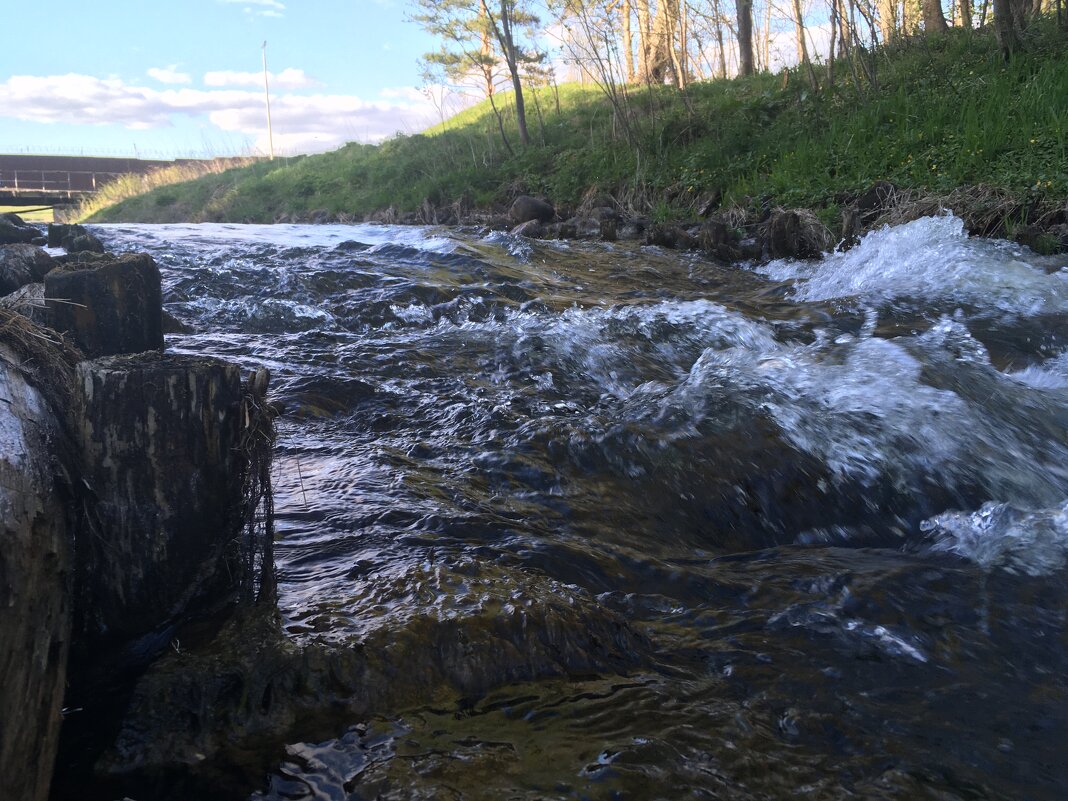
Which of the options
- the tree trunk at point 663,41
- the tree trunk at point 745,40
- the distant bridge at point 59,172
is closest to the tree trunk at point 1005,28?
the tree trunk at point 663,41

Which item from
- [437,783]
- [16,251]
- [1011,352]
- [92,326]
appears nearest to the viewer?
[437,783]

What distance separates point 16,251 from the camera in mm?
5184

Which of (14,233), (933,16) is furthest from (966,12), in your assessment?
(14,233)

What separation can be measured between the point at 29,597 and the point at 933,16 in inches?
585

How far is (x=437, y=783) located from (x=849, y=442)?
2.51 metres

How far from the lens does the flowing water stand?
69.5 inches

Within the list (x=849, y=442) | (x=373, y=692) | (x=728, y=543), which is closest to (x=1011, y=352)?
(x=849, y=442)

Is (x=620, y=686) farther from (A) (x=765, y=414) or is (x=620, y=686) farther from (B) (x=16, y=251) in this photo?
(B) (x=16, y=251)

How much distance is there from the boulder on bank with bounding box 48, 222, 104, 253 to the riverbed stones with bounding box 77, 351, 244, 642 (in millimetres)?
6542

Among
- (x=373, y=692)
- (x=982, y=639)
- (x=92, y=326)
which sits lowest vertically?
(x=982, y=639)

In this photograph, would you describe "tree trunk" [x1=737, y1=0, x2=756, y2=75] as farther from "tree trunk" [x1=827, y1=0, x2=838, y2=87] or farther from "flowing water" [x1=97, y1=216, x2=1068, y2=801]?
"flowing water" [x1=97, y1=216, x2=1068, y2=801]

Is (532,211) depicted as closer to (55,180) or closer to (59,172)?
(55,180)

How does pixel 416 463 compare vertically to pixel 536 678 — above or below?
above

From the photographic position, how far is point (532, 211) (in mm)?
12125
